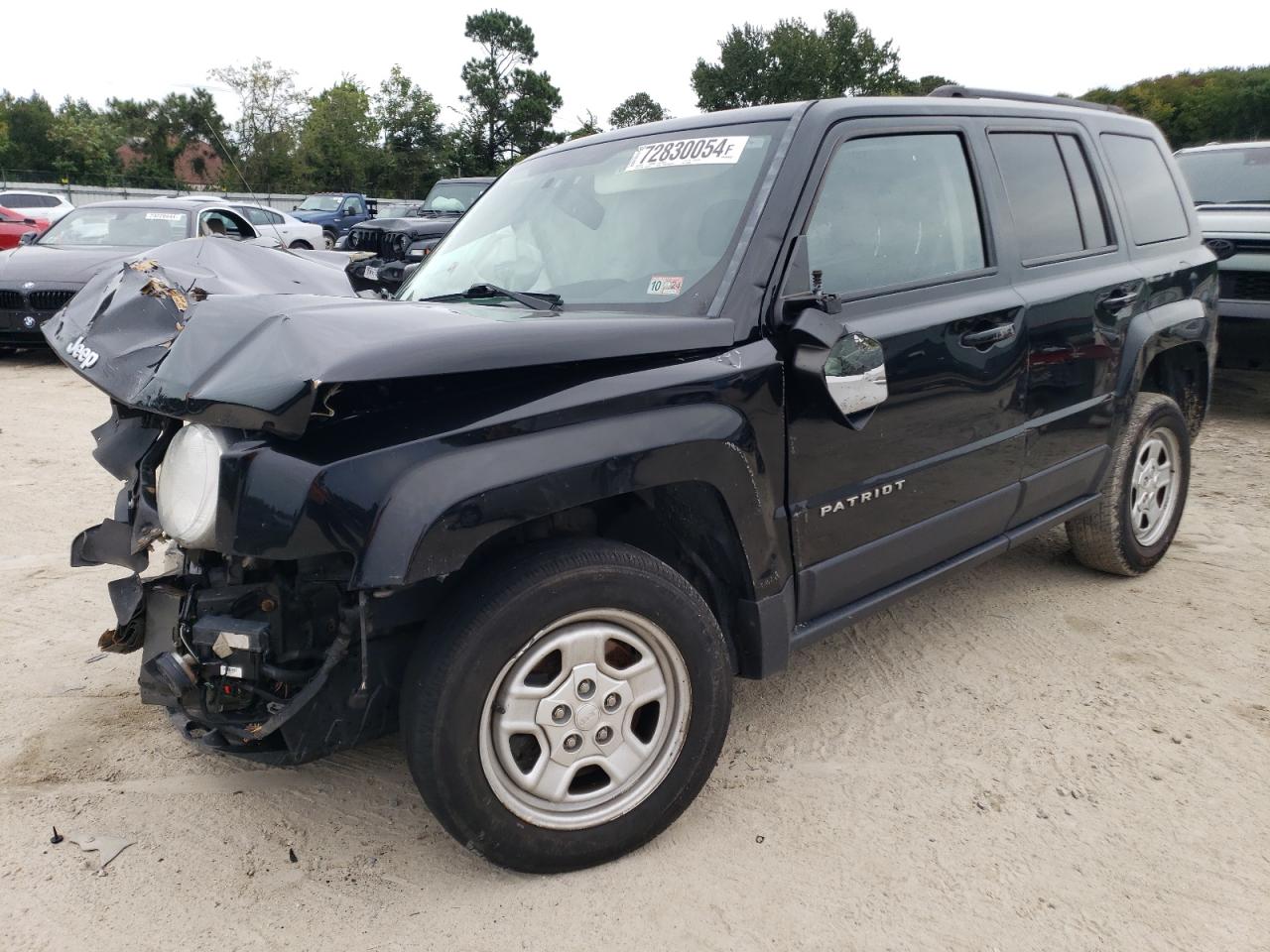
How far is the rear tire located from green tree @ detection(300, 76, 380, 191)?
5055 cm

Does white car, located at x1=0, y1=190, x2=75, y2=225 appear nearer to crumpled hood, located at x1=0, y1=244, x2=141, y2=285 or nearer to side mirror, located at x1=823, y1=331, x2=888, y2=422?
crumpled hood, located at x1=0, y1=244, x2=141, y2=285

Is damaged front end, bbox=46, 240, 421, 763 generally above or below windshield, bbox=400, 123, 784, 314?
below

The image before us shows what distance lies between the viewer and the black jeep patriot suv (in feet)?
6.77

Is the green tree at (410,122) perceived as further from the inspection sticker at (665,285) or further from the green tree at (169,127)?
the inspection sticker at (665,285)

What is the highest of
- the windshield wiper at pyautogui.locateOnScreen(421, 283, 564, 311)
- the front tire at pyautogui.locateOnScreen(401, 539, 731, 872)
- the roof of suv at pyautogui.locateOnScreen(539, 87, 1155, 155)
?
the roof of suv at pyautogui.locateOnScreen(539, 87, 1155, 155)

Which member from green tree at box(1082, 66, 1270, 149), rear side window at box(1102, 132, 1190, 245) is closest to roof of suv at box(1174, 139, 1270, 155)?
rear side window at box(1102, 132, 1190, 245)

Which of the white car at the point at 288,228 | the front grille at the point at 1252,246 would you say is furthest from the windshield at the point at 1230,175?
the white car at the point at 288,228

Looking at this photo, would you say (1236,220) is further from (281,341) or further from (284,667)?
(284,667)

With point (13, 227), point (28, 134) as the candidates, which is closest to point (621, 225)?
point (13, 227)

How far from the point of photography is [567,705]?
7.55ft

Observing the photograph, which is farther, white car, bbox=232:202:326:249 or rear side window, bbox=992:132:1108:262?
white car, bbox=232:202:326:249

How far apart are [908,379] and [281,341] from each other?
69.1 inches

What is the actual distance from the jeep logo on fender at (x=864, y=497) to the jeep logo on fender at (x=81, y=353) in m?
2.01

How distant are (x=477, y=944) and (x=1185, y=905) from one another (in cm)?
164
